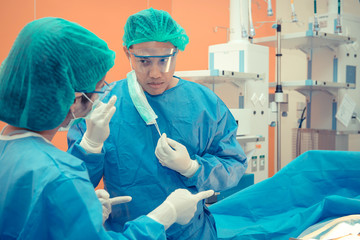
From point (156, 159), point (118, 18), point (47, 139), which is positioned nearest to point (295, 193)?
point (156, 159)

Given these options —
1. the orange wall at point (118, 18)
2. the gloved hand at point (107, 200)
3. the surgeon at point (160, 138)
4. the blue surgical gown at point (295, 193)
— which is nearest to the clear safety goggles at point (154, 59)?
the surgeon at point (160, 138)

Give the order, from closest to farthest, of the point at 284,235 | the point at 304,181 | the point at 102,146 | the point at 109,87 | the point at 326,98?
the point at 109,87
the point at 102,146
the point at 284,235
the point at 304,181
the point at 326,98

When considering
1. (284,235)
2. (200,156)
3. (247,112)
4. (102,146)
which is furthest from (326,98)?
(102,146)

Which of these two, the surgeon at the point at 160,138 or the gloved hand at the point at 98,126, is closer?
the gloved hand at the point at 98,126

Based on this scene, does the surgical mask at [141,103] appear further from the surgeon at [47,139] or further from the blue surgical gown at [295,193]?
the blue surgical gown at [295,193]

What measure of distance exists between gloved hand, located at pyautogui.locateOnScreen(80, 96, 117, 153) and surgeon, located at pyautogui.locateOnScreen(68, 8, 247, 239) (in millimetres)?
12

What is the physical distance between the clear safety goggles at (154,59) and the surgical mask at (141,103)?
0.07 meters

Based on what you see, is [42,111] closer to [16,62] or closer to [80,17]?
[16,62]

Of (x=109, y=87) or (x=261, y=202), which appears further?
(x=261, y=202)

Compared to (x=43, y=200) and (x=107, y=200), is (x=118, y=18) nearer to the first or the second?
(x=107, y=200)

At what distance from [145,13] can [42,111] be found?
77cm

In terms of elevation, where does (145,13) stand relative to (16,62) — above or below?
above

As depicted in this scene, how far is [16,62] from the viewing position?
0.86m

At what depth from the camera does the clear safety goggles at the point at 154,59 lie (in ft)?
4.97
